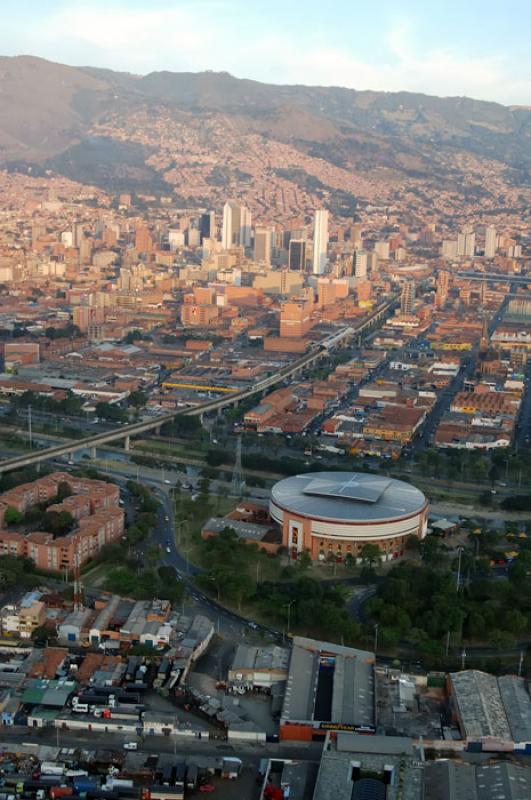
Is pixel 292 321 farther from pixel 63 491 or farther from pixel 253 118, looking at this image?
pixel 253 118

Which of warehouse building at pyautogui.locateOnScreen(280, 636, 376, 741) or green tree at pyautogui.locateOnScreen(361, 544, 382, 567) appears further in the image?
green tree at pyautogui.locateOnScreen(361, 544, 382, 567)

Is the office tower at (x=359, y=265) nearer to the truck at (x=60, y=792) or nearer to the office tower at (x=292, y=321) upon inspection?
the office tower at (x=292, y=321)

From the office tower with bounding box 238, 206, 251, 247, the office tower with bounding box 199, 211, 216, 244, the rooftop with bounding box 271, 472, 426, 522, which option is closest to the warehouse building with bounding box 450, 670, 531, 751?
the rooftop with bounding box 271, 472, 426, 522

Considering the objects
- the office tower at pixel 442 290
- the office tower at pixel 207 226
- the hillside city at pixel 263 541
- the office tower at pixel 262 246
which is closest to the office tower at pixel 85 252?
the hillside city at pixel 263 541

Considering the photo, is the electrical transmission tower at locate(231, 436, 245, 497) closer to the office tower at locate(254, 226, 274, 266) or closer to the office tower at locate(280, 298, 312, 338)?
the office tower at locate(280, 298, 312, 338)

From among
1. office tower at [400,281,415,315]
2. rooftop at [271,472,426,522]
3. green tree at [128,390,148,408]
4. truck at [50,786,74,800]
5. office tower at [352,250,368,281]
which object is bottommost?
truck at [50,786,74,800]

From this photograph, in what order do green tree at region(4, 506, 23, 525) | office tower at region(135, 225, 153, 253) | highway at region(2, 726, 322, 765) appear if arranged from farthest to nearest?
1. office tower at region(135, 225, 153, 253)
2. green tree at region(4, 506, 23, 525)
3. highway at region(2, 726, 322, 765)
